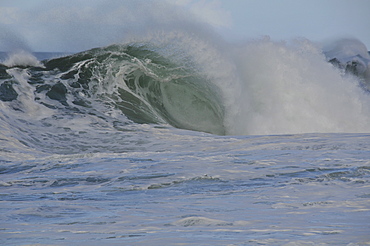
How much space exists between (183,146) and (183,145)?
7 centimetres

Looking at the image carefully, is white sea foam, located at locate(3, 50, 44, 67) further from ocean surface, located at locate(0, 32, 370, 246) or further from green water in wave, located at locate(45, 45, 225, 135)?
green water in wave, located at locate(45, 45, 225, 135)

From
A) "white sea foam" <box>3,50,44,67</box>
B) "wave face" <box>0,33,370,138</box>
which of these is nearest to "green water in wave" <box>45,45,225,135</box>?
"wave face" <box>0,33,370,138</box>

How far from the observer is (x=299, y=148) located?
17.8ft

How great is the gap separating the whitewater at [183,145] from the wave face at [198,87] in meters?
0.03

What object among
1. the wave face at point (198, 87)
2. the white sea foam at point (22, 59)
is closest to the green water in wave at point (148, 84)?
the wave face at point (198, 87)

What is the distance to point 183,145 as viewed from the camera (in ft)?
19.8

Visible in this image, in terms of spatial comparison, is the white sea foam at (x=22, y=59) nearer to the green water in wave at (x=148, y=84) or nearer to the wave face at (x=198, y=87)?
the wave face at (x=198, y=87)

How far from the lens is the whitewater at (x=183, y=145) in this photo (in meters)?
2.68

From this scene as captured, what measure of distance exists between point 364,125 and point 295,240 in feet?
25.0

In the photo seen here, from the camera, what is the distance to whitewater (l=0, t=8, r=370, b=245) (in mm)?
2678

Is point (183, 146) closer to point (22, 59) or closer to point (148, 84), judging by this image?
point (148, 84)

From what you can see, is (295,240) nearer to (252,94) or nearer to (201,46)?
(252,94)

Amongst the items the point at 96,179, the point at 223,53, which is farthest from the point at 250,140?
the point at 223,53

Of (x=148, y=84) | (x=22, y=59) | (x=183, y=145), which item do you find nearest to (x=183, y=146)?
(x=183, y=145)
